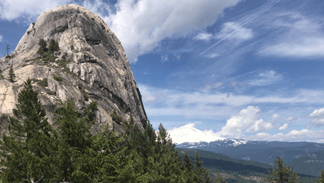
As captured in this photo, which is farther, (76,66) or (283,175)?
(76,66)

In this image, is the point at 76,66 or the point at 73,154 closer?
the point at 73,154

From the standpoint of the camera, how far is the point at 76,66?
8875 centimetres

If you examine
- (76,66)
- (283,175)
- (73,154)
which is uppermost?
(76,66)

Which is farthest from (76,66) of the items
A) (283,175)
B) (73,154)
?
(283,175)

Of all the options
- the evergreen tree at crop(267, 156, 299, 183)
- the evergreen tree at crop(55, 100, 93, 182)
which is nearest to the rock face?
the evergreen tree at crop(55, 100, 93, 182)

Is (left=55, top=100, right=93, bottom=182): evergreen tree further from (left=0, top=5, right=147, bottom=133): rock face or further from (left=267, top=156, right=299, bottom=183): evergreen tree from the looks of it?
(left=267, top=156, right=299, bottom=183): evergreen tree

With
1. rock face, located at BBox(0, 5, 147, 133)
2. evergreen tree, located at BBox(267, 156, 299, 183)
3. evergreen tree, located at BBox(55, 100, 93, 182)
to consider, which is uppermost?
rock face, located at BBox(0, 5, 147, 133)

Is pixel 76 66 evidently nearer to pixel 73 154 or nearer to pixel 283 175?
pixel 73 154

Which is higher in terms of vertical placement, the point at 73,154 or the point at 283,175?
the point at 73,154

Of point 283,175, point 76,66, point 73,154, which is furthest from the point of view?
point 76,66

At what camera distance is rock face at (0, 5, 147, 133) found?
2638 inches

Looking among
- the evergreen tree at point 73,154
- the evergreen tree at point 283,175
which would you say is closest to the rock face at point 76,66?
the evergreen tree at point 73,154

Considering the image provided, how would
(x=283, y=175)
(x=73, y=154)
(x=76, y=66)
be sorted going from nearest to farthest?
(x=73, y=154) < (x=283, y=175) < (x=76, y=66)

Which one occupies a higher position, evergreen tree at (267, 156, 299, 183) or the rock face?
the rock face
